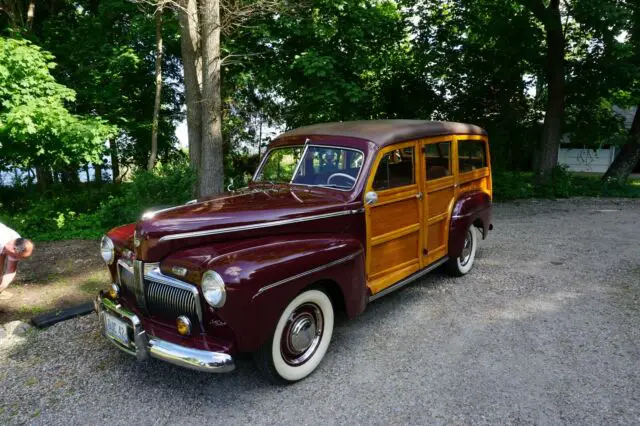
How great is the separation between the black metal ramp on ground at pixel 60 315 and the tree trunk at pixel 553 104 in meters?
12.9

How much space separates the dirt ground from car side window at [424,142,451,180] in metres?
4.18

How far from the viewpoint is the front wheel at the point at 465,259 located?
5.80 meters

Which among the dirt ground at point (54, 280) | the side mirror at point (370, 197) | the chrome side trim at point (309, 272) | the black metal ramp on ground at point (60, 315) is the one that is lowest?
the black metal ramp on ground at point (60, 315)

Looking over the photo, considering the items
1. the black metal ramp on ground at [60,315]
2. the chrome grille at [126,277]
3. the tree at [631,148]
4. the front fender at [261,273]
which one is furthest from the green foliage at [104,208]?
the tree at [631,148]

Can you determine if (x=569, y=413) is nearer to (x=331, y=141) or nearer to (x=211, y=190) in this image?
(x=331, y=141)

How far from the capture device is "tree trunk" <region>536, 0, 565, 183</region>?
1318 cm

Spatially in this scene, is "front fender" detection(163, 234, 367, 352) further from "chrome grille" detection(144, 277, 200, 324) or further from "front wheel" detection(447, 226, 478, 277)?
"front wheel" detection(447, 226, 478, 277)

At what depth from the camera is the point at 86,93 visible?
1052 cm

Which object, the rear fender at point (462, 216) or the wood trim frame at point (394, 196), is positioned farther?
the rear fender at point (462, 216)

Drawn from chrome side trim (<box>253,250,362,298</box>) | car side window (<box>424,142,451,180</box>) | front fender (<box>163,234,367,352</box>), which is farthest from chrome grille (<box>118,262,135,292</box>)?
car side window (<box>424,142,451,180</box>)

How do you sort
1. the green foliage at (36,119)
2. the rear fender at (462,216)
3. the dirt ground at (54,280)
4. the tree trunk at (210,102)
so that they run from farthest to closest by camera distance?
the tree trunk at (210,102) < the green foliage at (36,119) < the rear fender at (462,216) < the dirt ground at (54,280)

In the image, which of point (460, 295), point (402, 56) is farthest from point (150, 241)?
point (402, 56)

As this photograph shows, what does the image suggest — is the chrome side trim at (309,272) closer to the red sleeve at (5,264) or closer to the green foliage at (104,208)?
the red sleeve at (5,264)

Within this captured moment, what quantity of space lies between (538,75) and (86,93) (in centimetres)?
1381
